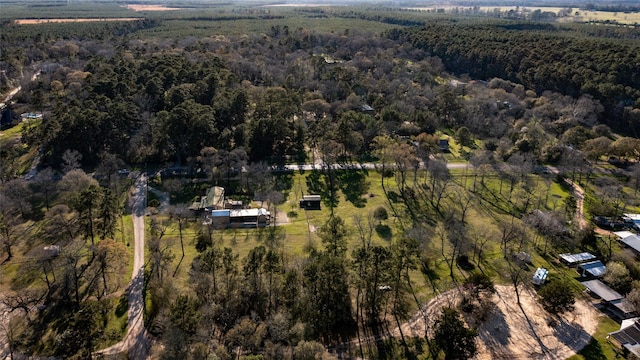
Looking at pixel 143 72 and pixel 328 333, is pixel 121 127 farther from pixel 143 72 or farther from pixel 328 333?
pixel 328 333

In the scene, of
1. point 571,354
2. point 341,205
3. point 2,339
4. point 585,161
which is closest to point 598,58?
point 585,161

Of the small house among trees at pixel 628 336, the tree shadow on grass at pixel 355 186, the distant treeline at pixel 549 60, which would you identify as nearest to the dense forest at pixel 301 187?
the tree shadow on grass at pixel 355 186

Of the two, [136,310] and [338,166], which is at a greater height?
[338,166]

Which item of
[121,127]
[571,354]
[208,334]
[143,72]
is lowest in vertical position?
[571,354]

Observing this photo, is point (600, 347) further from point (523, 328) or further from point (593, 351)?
point (523, 328)

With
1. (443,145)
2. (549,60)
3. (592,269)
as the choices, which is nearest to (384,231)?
(592,269)

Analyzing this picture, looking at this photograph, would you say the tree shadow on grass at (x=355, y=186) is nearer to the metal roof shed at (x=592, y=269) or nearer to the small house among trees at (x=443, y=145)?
the small house among trees at (x=443, y=145)
